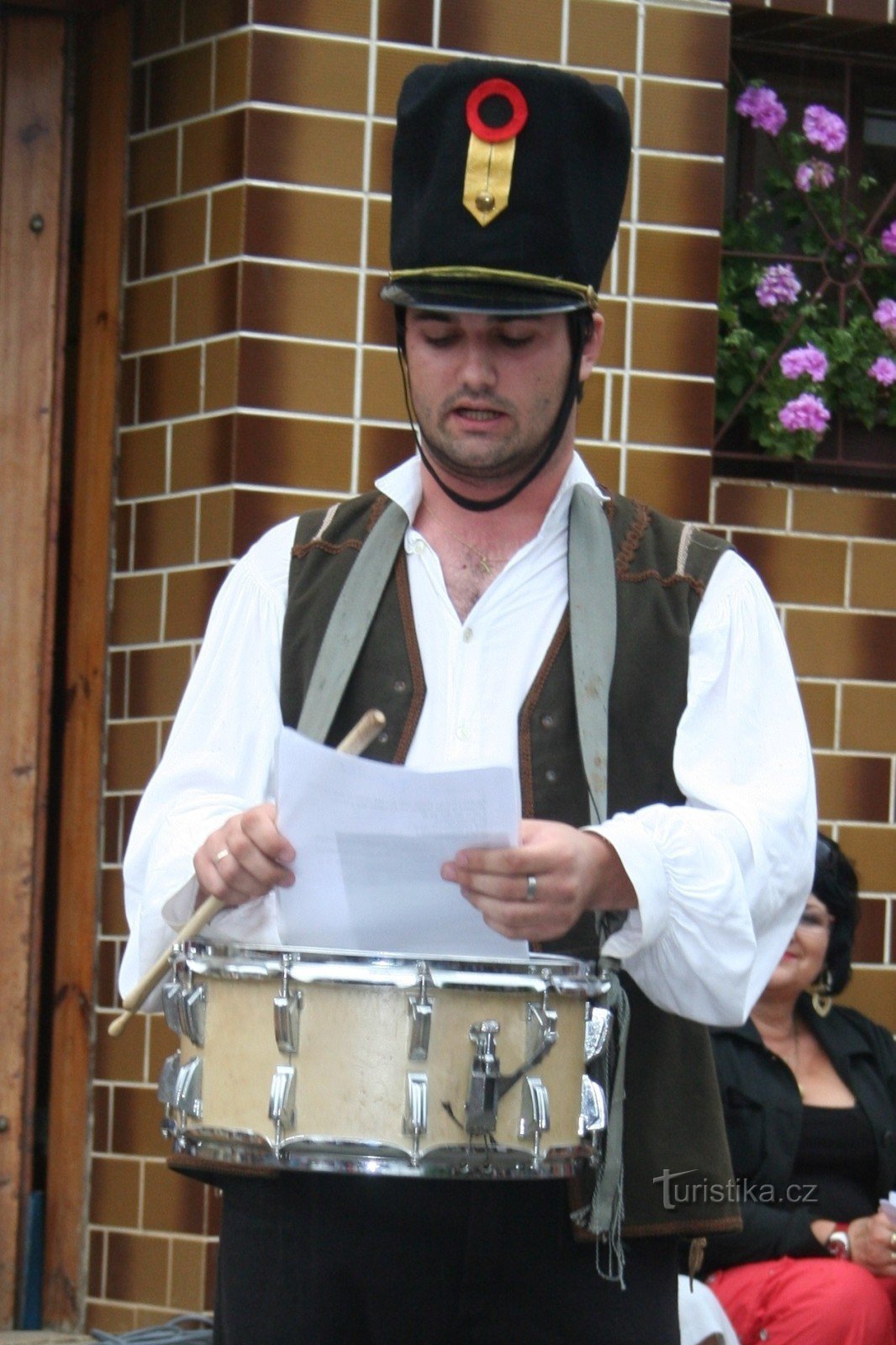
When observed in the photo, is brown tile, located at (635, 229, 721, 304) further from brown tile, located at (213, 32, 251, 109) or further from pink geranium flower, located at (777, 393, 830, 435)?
brown tile, located at (213, 32, 251, 109)

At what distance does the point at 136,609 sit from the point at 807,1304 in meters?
1.99

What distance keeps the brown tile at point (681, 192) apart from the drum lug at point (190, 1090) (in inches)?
109

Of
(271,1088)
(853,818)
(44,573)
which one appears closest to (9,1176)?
(44,573)

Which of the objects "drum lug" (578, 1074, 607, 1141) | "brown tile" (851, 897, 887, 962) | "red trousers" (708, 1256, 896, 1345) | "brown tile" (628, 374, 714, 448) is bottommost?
"red trousers" (708, 1256, 896, 1345)

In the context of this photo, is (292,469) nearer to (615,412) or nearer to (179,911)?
(615,412)

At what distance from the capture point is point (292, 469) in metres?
4.32

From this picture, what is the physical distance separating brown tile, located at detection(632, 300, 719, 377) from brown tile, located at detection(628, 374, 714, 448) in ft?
0.11

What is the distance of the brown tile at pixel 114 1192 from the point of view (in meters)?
4.37

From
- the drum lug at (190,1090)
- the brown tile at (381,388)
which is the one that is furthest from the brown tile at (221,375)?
the drum lug at (190,1090)

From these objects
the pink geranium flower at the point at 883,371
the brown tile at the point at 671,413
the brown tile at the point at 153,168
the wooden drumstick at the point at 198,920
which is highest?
the brown tile at the point at 153,168

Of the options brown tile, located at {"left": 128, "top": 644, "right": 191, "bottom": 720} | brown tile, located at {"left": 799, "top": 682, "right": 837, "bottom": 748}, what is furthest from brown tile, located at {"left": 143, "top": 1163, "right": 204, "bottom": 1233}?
brown tile, located at {"left": 799, "top": 682, "right": 837, "bottom": 748}

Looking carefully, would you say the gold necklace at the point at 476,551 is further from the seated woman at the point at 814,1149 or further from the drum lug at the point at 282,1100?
the seated woman at the point at 814,1149

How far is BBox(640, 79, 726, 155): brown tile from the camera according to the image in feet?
14.9

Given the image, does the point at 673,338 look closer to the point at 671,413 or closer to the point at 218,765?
the point at 671,413
